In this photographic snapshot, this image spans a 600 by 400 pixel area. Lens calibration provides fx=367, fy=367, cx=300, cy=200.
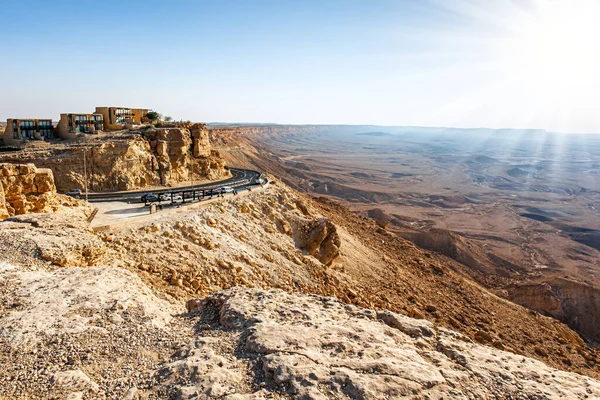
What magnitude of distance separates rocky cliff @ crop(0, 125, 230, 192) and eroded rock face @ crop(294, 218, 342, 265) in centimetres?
1509

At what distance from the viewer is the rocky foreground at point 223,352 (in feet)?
26.5

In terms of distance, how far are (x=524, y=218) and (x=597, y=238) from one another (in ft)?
47.8

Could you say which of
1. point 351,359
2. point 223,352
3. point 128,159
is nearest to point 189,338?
point 223,352

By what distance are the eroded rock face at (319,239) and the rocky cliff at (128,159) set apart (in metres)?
15.1

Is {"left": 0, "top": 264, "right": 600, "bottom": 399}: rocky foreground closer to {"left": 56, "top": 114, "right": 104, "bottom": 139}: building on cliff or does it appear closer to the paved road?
the paved road

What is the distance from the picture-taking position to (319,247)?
90.4 ft

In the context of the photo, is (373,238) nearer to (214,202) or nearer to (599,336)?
(214,202)

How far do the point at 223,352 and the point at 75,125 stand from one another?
3289cm

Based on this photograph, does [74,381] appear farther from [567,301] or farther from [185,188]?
[567,301]

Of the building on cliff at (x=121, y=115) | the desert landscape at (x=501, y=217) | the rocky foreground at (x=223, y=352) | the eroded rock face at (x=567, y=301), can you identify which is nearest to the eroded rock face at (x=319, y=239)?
the rocky foreground at (x=223, y=352)

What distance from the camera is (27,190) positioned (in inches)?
762

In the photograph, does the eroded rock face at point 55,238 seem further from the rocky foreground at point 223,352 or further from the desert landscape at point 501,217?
the desert landscape at point 501,217

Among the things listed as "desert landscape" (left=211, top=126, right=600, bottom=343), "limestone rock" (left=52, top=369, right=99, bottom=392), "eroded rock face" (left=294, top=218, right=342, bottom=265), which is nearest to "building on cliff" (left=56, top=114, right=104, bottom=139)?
"eroded rock face" (left=294, top=218, right=342, bottom=265)

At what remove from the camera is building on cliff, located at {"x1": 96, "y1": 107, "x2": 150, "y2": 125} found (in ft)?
126
